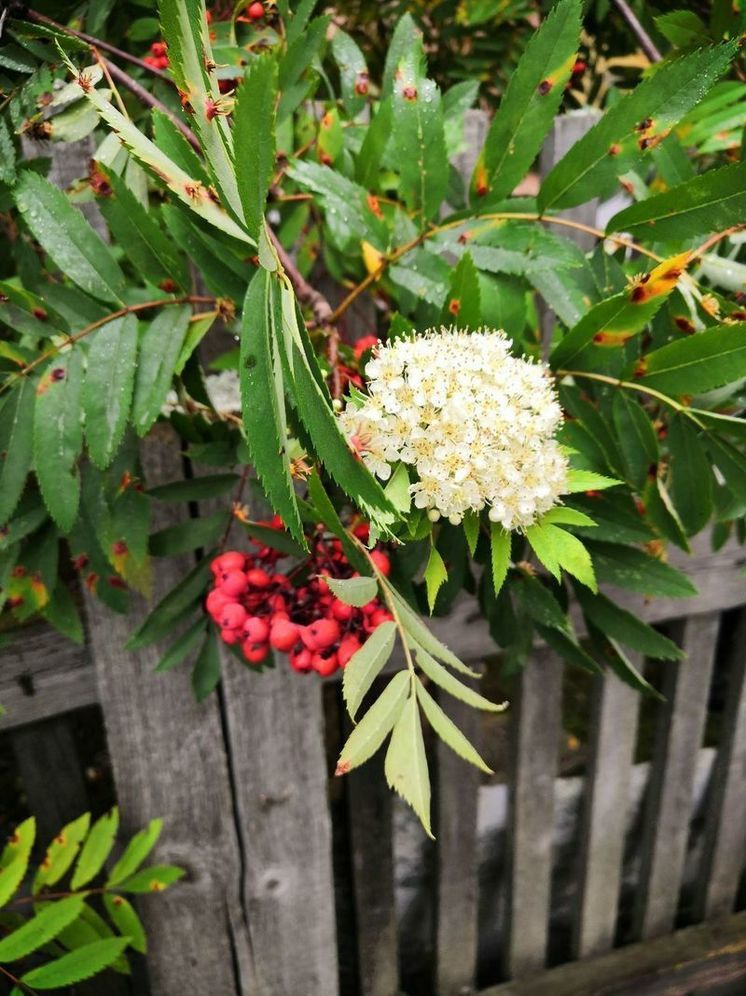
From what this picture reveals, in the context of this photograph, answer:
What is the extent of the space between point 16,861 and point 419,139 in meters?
0.88

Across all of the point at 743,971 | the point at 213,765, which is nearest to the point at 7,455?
the point at 213,765

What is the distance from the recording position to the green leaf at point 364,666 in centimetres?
48

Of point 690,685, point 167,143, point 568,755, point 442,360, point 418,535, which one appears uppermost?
point 167,143

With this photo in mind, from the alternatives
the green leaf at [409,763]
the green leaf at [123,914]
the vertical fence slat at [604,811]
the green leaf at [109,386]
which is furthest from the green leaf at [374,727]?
the vertical fence slat at [604,811]

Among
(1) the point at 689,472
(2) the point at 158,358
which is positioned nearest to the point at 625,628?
(1) the point at 689,472

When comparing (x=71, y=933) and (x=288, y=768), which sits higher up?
(x=288, y=768)

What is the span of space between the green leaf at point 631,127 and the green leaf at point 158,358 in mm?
351

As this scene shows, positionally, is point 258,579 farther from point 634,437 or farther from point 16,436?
point 634,437

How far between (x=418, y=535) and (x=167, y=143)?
1.09 feet

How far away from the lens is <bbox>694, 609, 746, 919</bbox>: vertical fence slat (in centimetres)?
146

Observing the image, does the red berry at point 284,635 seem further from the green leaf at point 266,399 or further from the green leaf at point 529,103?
the green leaf at point 529,103

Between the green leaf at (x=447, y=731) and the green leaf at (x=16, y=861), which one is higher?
the green leaf at (x=447, y=731)

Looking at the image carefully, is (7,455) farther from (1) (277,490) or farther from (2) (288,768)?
(2) (288,768)

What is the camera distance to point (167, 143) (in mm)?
562
